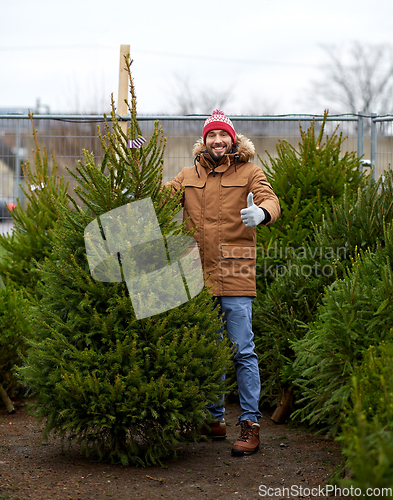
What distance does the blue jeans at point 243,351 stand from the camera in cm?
366

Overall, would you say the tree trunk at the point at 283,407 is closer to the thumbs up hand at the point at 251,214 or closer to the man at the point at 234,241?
the man at the point at 234,241

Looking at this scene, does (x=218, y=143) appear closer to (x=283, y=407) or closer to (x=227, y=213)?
(x=227, y=213)

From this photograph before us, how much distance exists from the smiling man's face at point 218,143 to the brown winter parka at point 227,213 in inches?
1.6

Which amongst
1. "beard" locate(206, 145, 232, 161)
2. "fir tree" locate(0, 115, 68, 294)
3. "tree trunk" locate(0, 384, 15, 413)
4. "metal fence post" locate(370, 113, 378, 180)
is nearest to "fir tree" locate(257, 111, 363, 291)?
"beard" locate(206, 145, 232, 161)

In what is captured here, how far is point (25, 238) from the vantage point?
5.57 m

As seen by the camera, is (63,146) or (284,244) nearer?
(284,244)

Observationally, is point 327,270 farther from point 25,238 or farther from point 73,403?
point 25,238

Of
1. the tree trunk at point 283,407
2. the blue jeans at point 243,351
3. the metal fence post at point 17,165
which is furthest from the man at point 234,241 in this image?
the metal fence post at point 17,165

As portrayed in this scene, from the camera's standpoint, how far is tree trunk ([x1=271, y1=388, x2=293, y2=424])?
4.26 m

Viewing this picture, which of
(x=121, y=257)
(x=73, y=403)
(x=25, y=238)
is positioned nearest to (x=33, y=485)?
(x=73, y=403)

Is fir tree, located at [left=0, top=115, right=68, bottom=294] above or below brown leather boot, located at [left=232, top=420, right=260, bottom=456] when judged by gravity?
above

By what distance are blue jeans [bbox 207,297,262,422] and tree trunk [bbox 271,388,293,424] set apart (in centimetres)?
65

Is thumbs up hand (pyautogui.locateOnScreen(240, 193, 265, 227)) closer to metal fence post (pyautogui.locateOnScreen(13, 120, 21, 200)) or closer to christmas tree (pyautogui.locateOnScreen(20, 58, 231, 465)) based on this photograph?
christmas tree (pyautogui.locateOnScreen(20, 58, 231, 465))

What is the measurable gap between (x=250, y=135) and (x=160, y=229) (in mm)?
3910
